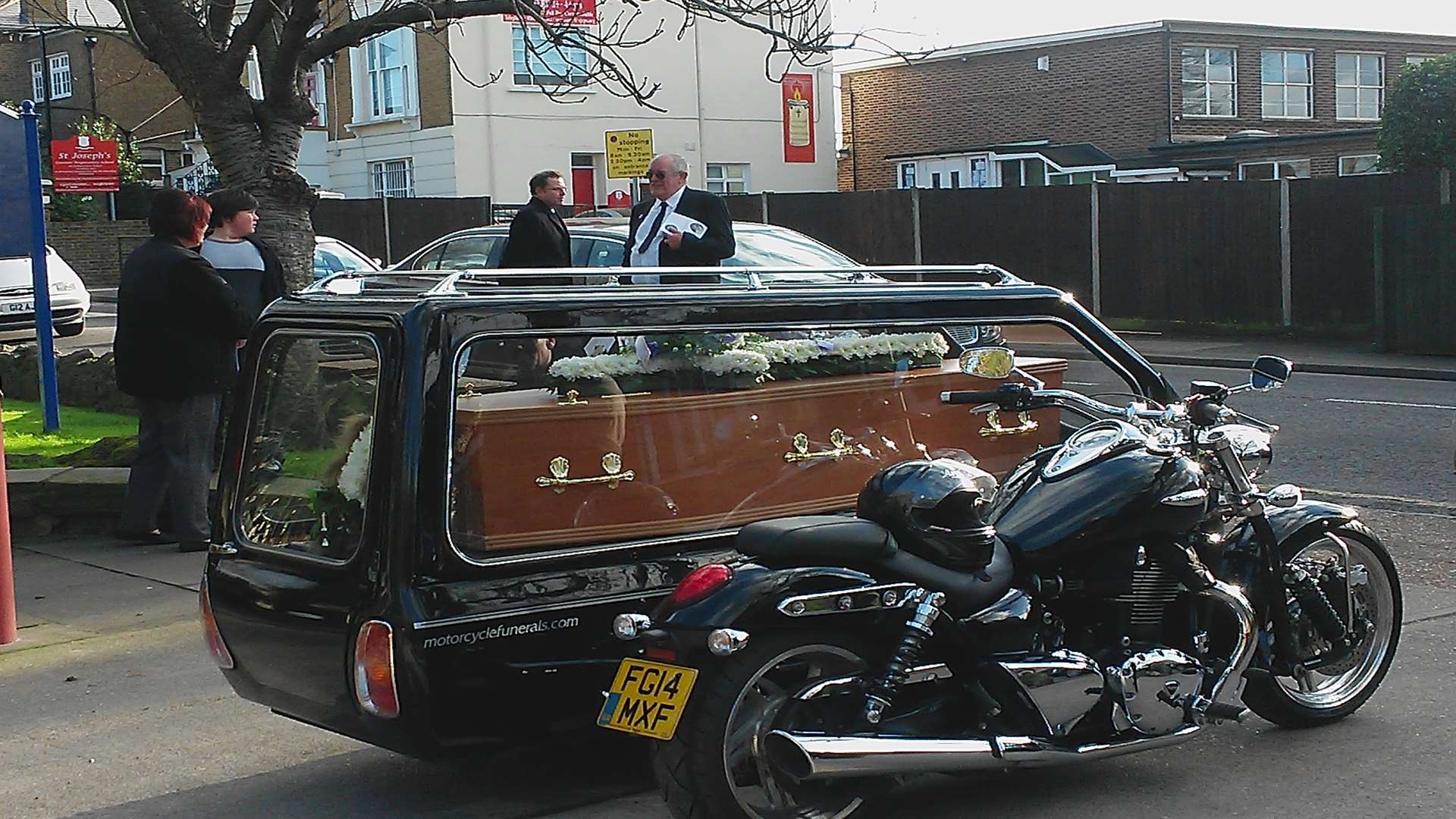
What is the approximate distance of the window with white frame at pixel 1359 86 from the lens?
4594 centimetres

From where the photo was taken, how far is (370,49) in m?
40.7

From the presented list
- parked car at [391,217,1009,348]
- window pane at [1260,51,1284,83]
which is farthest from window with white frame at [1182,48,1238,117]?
parked car at [391,217,1009,348]

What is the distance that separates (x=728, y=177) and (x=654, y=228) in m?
34.0

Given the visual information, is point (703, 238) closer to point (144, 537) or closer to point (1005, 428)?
point (144, 537)

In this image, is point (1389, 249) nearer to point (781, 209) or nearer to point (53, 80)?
point (781, 209)

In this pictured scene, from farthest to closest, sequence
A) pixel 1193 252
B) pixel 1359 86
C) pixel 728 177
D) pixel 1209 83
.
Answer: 1. pixel 1359 86
2. pixel 728 177
3. pixel 1209 83
4. pixel 1193 252

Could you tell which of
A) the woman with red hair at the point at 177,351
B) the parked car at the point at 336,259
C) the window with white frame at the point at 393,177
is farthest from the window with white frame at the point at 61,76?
the woman with red hair at the point at 177,351

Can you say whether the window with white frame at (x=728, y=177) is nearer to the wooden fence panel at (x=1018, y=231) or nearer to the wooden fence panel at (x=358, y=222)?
the wooden fence panel at (x=358, y=222)

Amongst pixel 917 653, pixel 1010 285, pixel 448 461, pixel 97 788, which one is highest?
pixel 1010 285

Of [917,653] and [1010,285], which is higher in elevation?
[1010,285]

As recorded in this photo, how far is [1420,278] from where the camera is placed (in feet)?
63.7

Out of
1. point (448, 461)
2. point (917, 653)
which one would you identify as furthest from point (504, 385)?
point (917, 653)

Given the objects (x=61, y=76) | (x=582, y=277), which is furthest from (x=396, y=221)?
(x=582, y=277)

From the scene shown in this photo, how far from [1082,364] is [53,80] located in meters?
50.7
